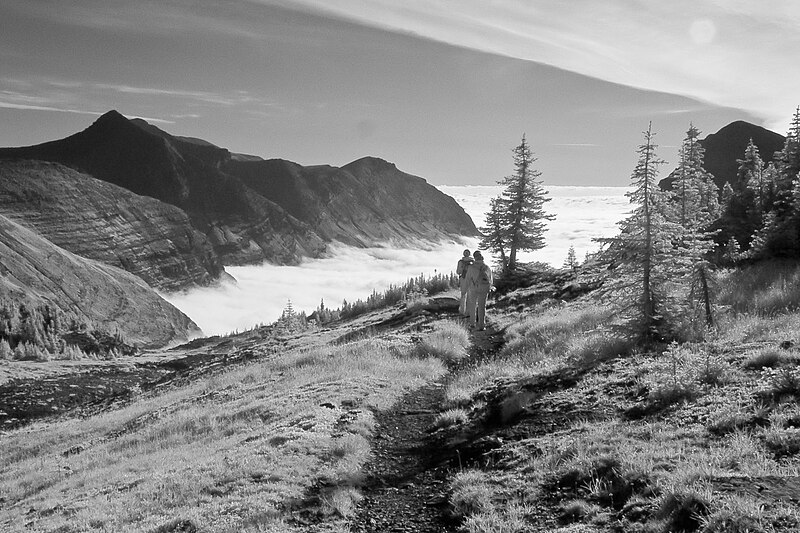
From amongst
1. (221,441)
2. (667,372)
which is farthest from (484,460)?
(221,441)

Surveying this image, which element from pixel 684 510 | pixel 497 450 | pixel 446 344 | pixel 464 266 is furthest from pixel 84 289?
pixel 684 510

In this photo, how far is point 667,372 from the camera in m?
10.6

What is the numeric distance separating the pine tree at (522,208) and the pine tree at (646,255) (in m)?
32.9

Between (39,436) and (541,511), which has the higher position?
(541,511)

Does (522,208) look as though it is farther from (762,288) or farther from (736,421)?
(736,421)

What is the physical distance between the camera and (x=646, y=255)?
14688 millimetres

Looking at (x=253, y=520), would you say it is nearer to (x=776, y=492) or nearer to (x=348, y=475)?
(x=348, y=475)

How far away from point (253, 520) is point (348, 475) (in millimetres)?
2032

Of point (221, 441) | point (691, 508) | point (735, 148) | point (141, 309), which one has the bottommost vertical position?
point (141, 309)

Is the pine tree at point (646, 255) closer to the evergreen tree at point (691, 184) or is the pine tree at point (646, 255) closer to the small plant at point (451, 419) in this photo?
the small plant at point (451, 419)

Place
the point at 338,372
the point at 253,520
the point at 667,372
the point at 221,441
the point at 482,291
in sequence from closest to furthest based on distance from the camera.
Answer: the point at 253,520, the point at 667,372, the point at 221,441, the point at 338,372, the point at 482,291

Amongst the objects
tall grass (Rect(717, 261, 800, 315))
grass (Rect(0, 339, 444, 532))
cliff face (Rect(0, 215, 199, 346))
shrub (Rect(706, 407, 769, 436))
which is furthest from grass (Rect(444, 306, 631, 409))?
cliff face (Rect(0, 215, 199, 346))

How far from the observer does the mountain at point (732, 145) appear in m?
136

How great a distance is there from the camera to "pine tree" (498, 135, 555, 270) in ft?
159
